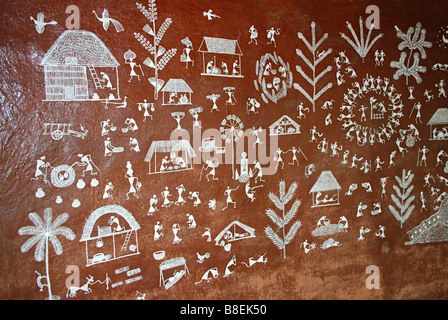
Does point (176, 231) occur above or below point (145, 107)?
below

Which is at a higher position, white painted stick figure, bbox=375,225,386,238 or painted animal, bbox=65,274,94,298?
white painted stick figure, bbox=375,225,386,238

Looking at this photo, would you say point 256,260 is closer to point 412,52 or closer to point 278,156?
point 278,156

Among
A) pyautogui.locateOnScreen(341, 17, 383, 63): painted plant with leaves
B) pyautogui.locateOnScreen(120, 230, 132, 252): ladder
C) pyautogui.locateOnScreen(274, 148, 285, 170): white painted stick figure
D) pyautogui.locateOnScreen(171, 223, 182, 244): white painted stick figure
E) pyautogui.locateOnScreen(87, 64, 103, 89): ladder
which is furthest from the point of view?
pyautogui.locateOnScreen(341, 17, 383, 63): painted plant with leaves

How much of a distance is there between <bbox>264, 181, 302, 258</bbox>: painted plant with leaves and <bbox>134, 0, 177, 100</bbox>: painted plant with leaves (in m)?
1.12

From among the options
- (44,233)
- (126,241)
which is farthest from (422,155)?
(44,233)

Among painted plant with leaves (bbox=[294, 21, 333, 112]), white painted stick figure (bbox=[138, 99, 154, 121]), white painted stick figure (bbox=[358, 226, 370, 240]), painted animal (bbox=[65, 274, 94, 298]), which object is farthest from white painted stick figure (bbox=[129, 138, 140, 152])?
white painted stick figure (bbox=[358, 226, 370, 240])

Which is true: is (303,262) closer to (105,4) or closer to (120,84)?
(120,84)

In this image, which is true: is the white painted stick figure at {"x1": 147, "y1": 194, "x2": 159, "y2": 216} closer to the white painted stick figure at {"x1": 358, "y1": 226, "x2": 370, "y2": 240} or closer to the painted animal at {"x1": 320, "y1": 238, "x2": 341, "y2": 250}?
the painted animal at {"x1": 320, "y1": 238, "x2": 341, "y2": 250}

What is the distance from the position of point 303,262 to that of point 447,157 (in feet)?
5.01

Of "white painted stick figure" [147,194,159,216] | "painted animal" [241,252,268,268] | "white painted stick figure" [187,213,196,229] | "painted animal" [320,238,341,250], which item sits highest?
"white painted stick figure" [147,194,159,216]

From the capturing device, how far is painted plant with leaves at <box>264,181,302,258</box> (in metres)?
2.28

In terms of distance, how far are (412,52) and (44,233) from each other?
2954 millimetres

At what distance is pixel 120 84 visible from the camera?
6.20 feet

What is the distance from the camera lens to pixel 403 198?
8.43 ft
